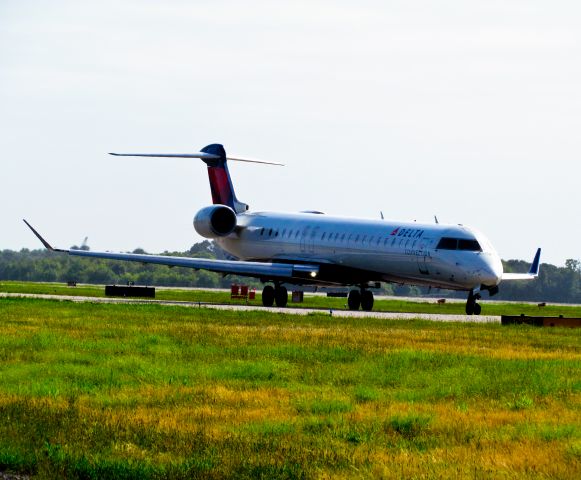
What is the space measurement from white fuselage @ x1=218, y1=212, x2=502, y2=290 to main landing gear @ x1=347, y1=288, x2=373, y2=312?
0.54 m

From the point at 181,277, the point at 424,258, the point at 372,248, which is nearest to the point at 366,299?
the point at 372,248

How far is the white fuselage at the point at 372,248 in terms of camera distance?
48062mm

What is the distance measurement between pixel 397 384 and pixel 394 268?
3103cm

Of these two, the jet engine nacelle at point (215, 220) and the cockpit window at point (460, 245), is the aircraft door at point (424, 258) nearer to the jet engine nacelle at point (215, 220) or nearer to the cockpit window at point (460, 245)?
the cockpit window at point (460, 245)

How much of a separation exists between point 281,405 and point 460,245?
32144mm

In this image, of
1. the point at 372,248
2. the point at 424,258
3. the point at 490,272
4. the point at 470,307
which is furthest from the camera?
the point at 372,248

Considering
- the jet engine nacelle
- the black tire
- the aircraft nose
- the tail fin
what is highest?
the tail fin

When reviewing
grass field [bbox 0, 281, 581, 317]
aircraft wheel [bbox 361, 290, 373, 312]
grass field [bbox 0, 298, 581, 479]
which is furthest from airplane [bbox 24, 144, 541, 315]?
grass field [bbox 0, 298, 581, 479]

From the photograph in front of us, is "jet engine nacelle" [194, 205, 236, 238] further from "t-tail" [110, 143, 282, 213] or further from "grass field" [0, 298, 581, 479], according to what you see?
"grass field" [0, 298, 581, 479]

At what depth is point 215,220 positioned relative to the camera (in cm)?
5734

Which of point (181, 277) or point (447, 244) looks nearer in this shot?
point (447, 244)

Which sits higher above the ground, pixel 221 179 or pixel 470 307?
pixel 221 179

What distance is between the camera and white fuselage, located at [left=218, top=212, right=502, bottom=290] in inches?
1892

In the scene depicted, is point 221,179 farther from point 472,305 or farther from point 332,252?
point 472,305
